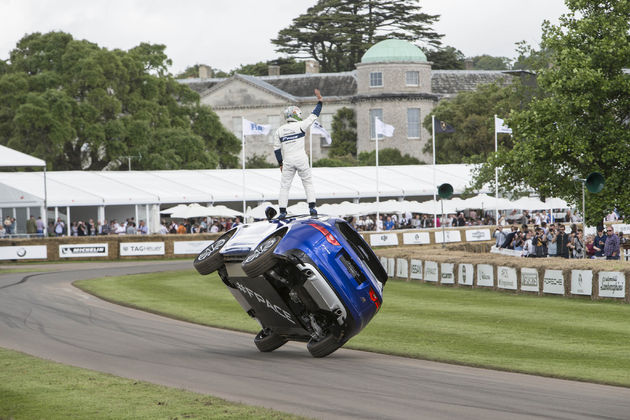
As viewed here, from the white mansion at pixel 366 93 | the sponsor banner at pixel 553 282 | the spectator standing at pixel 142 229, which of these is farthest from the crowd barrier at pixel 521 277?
the white mansion at pixel 366 93

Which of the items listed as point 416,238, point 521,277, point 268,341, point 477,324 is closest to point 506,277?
point 521,277

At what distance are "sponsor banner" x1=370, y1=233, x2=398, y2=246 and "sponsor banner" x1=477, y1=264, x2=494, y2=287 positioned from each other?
978 inches

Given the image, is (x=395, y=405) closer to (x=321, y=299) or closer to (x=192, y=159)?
(x=321, y=299)

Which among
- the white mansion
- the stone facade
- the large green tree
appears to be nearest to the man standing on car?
the large green tree

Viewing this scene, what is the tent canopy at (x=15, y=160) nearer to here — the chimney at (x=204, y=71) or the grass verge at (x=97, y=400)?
the grass verge at (x=97, y=400)

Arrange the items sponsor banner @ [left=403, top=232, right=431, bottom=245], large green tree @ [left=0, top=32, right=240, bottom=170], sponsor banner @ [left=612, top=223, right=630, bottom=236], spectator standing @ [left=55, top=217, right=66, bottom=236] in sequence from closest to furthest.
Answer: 1. spectator standing @ [left=55, top=217, right=66, bottom=236]
2. sponsor banner @ [left=612, top=223, right=630, bottom=236]
3. sponsor banner @ [left=403, top=232, right=431, bottom=245]
4. large green tree @ [left=0, top=32, right=240, bottom=170]

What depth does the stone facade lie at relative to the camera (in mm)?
105625

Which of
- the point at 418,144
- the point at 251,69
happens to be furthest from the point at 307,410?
the point at 251,69

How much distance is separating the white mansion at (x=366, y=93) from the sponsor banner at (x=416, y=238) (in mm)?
48017

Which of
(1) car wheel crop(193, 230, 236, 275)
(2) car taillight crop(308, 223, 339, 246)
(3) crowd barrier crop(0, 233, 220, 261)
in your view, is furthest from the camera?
(3) crowd barrier crop(0, 233, 220, 261)

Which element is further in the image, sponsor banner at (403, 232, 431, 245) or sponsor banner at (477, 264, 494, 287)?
sponsor banner at (403, 232, 431, 245)

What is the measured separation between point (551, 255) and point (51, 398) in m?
25.9

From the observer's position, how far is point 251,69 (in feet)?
437

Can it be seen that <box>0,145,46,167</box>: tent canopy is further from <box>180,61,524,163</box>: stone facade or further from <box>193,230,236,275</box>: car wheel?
<box>180,61,524,163</box>: stone facade
